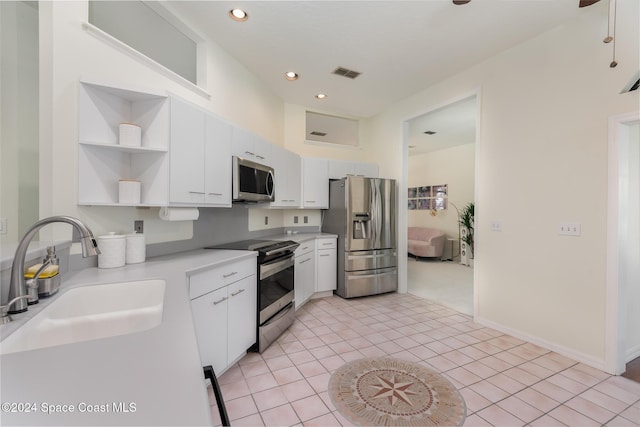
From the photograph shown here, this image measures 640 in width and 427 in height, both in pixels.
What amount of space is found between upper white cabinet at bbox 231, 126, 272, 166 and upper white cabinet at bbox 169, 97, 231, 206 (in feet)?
0.33

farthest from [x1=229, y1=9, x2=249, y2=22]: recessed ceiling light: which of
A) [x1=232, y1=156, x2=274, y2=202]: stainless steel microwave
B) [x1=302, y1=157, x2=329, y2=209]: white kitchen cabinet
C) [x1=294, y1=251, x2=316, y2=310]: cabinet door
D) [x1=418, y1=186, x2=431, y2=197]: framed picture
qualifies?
[x1=418, y1=186, x2=431, y2=197]: framed picture

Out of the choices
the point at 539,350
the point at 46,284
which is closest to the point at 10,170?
the point at 46,284

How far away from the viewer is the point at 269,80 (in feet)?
11.7

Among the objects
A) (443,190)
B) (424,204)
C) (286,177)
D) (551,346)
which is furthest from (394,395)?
(424,204)

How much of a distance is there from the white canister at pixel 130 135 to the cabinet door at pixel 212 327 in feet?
3.69

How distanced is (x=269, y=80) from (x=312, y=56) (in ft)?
2.66

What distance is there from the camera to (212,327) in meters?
1.88

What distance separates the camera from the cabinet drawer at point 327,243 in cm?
391

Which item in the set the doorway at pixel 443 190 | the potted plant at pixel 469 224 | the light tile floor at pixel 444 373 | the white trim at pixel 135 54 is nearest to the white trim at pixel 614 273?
the light tile floor at pixel 444 373

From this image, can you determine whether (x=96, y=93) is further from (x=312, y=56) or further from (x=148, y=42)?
(x=312, y=56)

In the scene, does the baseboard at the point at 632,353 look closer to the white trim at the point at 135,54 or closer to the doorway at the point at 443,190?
the doorway at the point at 443,190

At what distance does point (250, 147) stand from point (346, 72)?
5.27 feet

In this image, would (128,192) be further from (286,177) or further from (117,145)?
(286,177)

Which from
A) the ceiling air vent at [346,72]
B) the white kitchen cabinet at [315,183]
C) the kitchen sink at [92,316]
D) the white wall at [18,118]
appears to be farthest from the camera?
the white kitchen cabinet at [315,183]
